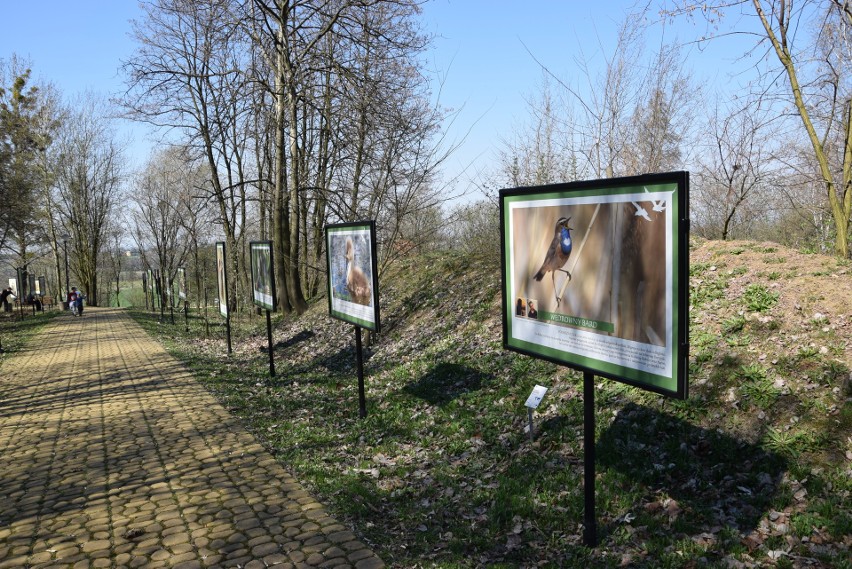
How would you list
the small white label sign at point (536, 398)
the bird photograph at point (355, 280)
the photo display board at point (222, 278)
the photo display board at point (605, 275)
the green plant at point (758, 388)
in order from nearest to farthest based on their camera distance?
the photo display board at point (605, 275), the green plant at point (758, 388), the small white label sign at point (536, 398), the bird photograph at point (355, 280), the photo display board at point (222, 278)

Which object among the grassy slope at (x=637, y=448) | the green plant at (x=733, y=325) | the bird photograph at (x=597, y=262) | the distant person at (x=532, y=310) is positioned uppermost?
the bird photograph at (x=597, y=262)

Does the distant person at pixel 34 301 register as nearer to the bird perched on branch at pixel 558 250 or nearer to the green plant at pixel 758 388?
the bird perched on branch at pixel 558 250

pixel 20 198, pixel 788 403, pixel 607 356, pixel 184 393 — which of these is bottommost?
pixel 184 393

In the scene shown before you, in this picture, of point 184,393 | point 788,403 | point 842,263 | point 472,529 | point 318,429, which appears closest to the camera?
point 472,529

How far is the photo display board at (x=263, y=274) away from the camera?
40.1 feet

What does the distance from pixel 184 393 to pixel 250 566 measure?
290 inches

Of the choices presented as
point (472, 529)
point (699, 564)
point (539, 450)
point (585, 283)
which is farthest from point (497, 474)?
point (585, 283)

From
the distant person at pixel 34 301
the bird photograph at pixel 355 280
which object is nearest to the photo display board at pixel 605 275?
the bird photograph at pixel 355 280

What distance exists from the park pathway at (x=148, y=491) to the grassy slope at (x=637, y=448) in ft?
1.46

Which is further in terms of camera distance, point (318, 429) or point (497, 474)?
point (318, 429)

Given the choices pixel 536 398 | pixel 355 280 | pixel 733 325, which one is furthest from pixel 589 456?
pixel 355 280

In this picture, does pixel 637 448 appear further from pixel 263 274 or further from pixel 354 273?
pixel 263 274

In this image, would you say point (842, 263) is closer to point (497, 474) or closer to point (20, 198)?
point (497, 474)

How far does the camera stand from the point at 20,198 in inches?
1003
